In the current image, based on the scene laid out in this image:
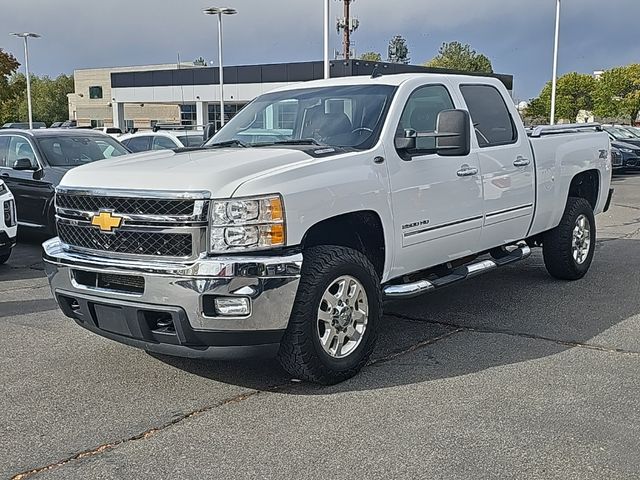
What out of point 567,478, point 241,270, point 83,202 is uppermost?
point 83,202

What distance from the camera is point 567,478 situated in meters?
3.65

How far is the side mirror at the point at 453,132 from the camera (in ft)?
17.8

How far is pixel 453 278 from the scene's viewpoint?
6.14m

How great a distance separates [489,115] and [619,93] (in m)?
55.7

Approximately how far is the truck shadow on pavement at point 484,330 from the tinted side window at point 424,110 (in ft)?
5.14

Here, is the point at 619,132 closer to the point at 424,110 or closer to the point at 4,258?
the point at 4,258

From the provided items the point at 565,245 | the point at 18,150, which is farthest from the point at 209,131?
the point at 18,150

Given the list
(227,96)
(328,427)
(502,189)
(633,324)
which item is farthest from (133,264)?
(227,96)

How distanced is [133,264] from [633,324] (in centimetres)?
430

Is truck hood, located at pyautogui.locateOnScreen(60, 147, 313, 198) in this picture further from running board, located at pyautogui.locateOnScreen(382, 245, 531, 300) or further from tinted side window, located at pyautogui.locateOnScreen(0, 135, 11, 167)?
tinted side window, located at pyautogui.locateOnScreen(0, 135, 11, 167)

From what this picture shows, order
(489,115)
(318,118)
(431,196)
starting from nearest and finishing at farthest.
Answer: (431,196), (318,118), (489,115)

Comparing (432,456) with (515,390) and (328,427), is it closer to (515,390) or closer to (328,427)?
(328,427)

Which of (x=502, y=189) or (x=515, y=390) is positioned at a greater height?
(x=502, y=189)

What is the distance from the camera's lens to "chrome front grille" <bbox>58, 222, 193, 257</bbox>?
448 centimetres
